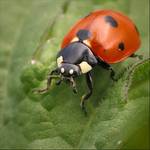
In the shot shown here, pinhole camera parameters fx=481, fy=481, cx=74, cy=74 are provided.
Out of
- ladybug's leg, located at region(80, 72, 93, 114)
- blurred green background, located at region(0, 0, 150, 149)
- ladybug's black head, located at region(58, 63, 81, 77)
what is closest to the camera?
blurred green background, located at region(0, 0, 150, 149)

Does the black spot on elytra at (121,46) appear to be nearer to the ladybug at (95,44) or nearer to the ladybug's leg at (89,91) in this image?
the ladybug at (95,44)

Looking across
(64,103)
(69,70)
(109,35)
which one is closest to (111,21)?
(109,35)

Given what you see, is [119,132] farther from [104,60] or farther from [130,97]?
[104,60]

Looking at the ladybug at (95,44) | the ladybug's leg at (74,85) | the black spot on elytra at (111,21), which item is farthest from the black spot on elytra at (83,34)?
the ladybug's leg at (74,85)

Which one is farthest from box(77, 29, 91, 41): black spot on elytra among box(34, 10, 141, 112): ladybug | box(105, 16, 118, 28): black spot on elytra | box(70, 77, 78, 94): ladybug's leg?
box(70, 77, 78, 94): ladybug's leg

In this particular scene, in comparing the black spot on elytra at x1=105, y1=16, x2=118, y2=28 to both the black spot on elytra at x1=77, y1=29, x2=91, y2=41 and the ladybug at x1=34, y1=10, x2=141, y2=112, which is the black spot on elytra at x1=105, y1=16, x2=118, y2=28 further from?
the black spot on elytra at x1=77, y1=29, x2=91, y2=41

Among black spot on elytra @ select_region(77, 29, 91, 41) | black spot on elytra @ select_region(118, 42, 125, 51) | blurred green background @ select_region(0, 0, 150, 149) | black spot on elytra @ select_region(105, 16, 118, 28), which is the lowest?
blurred green background @ select_region(0, 0, 150, 149)

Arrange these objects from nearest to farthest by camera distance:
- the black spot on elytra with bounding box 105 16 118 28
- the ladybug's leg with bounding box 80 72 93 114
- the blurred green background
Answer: the blurred green background
the ladybug's leg with bounding box 80 72 93 114
the black spot on elytra with bounding box 105 16 118 28

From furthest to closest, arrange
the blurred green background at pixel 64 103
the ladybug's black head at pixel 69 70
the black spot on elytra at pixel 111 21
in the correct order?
the black spot on elytra at pixel 111 21 < the ladybug's black head at pixel 69 70 < the blurred green background at pixel 64 103
